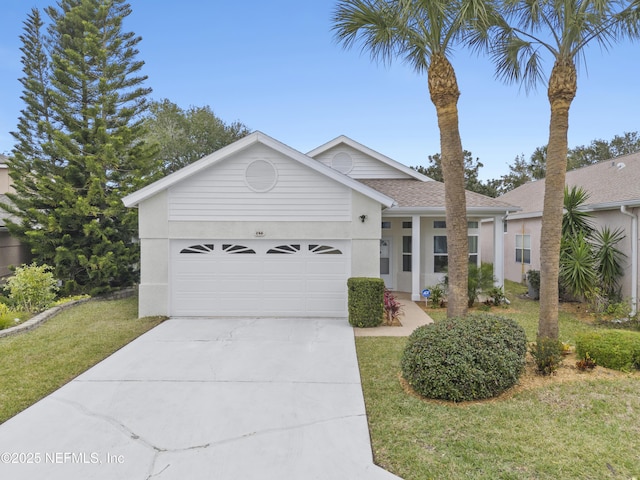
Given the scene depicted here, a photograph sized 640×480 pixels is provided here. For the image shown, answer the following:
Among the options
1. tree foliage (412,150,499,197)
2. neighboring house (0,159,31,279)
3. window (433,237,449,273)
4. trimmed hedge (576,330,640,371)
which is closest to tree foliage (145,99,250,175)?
neighboring house (0,159,31,279)

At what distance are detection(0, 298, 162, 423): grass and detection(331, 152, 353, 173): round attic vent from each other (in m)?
8.52

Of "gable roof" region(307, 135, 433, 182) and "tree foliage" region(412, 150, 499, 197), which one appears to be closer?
"gable roof" region(307, 135, 433, 182)

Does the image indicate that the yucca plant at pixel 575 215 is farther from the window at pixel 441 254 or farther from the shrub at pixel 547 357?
the shrub at pixel 547 357

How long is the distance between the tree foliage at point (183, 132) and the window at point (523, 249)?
26.3 metres

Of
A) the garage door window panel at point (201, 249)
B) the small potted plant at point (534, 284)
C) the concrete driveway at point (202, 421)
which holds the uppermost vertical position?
the garage door window panel at point (201, 249)

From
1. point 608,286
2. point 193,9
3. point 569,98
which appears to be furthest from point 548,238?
point 193,9

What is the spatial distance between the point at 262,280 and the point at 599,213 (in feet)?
34.0

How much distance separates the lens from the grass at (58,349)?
216 inches

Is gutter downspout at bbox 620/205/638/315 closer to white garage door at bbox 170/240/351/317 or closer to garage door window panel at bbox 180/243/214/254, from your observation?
white garage door at bbox 170/240/351/317

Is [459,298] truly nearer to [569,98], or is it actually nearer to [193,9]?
[569,98]

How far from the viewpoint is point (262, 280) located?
10062 millimetres

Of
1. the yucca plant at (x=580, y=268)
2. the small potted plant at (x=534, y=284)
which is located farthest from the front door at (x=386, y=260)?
the yucca plant at (x=580, y=268)

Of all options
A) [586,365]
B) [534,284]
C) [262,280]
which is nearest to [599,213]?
[534,284]

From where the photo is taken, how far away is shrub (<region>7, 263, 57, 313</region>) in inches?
403
